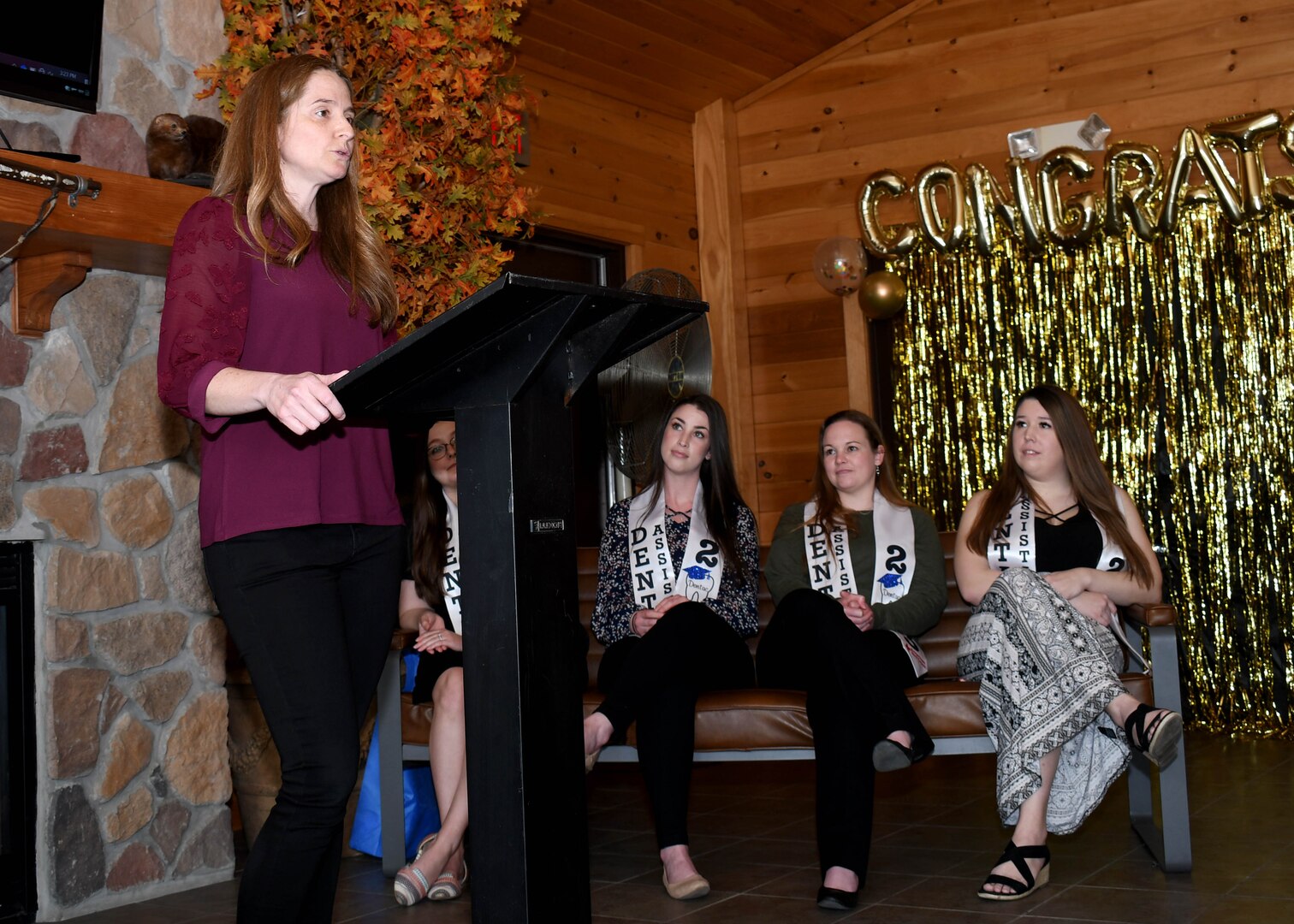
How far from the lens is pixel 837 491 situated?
11.7ft

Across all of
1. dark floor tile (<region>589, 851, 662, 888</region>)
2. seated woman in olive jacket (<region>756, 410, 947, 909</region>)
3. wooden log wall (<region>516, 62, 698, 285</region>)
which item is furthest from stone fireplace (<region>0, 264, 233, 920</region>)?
wooden log wall (<region>516, 62, 698, 285</region>)

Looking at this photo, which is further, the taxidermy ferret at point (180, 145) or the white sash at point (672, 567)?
the white sash at point (672, 567)

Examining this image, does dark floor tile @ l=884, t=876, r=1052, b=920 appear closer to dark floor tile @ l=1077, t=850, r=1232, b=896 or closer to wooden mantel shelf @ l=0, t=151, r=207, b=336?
dark floor tile @ l=1077, t=850, r=1232, b=896

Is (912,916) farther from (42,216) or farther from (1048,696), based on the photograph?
(42,216)

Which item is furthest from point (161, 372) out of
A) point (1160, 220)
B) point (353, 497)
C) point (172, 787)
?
point (1160, 220)

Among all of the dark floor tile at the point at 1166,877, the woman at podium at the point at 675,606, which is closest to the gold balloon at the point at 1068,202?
the woman at podium at the point at 675,606

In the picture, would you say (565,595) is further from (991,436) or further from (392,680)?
(991,436)

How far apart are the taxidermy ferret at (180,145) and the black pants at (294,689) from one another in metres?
1.76

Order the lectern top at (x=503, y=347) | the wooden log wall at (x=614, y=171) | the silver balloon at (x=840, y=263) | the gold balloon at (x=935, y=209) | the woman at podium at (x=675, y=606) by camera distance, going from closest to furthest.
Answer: the lectern top at (x=503, y=347), the woman at podium at (x=675, y=606), the wooden log wall at (x=614, y=171), the gold balloon at (x=935, y=209), the silver balloon at (x=840, y=263)

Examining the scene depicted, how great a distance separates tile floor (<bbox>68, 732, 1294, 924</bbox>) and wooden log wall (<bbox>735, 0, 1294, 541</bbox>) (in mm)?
2332

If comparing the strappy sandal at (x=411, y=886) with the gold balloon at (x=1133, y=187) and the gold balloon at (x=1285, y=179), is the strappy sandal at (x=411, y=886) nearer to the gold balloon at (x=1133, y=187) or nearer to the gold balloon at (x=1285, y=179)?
the gold balloon at (x=1133, y=187)

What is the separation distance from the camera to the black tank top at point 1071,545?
11.0 feet

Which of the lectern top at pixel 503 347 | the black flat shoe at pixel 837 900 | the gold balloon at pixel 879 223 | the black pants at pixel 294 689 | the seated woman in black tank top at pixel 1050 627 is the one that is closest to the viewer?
the lectern top at pixel 503 347

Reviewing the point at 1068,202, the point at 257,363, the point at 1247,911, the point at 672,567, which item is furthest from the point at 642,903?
the point at 1068,202
